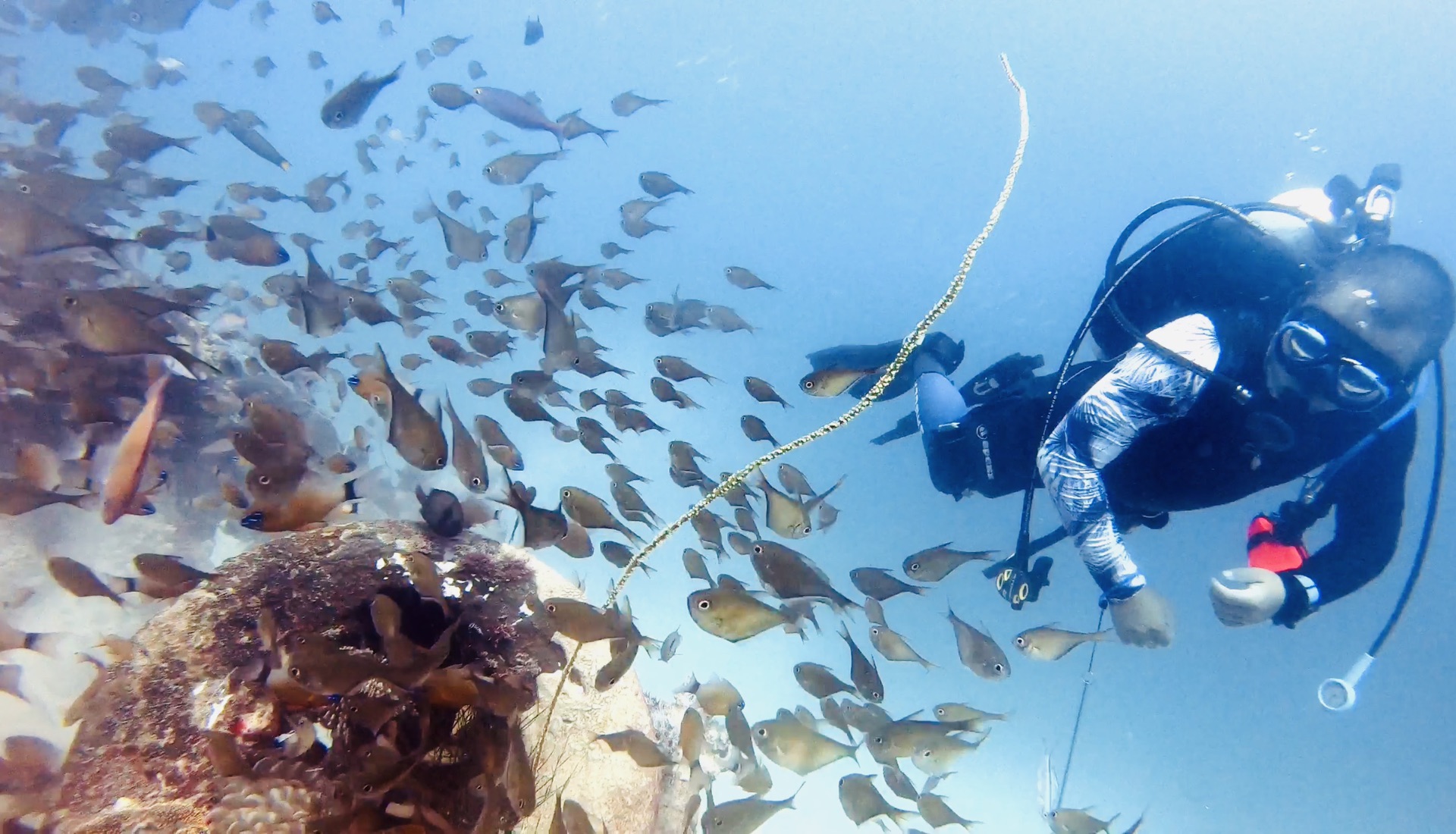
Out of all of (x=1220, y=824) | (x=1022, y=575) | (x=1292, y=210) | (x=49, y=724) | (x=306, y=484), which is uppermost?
(x=1292, y=210)

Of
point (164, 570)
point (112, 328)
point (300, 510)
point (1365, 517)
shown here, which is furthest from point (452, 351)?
point (1365, 517)

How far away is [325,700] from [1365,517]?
5.61 metres

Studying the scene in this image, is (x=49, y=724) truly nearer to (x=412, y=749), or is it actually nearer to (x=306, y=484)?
(x=306, y=484)

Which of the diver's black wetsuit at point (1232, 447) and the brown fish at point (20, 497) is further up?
the diver's black wetsuit at point (1232, 447)

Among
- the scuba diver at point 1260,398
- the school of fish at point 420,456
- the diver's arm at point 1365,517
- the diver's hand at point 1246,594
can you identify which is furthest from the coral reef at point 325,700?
the diver's arm at point 1365,517

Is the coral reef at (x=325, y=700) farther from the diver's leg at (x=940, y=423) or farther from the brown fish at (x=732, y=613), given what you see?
A: the diver's leg at (x=940, y=423)

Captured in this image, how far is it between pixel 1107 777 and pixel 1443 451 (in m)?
21.6

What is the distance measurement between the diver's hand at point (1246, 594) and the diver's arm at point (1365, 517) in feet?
1.38

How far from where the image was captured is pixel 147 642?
261 cm

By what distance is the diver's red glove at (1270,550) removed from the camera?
3.92 metres

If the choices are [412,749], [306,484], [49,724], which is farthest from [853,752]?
[49,724]

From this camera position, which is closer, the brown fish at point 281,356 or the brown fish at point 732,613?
the brown fish at point 732,613

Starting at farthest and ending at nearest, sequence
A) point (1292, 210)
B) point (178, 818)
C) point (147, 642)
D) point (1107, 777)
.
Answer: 1. point (1107, 777)
2. point (1292, 210)
3. point (147, 642)
4. point (178, 818)

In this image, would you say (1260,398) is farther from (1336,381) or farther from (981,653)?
(981,653)
